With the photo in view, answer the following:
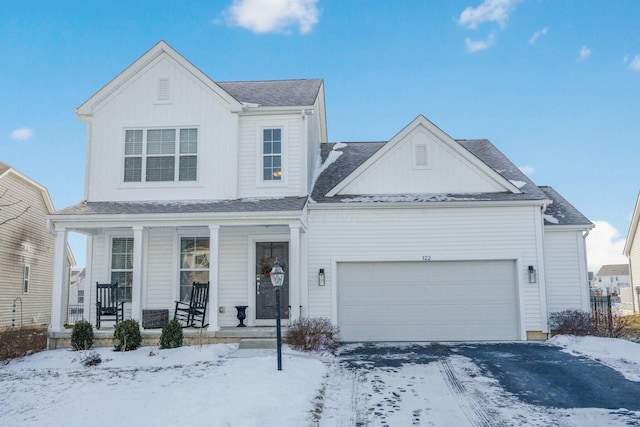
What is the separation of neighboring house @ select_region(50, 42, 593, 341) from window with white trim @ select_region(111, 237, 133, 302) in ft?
0.11

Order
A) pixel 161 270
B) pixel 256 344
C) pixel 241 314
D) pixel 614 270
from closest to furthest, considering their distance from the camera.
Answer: pixel 256 344 < pixel 241 314 < pixel 161 270 < pixel 614 270

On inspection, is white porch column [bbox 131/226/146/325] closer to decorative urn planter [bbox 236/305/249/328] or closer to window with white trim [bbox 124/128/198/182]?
window with white trim [bbox 124/128/198/182]

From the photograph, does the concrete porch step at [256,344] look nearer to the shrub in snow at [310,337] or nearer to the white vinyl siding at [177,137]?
the shrub in snow at [310,337]

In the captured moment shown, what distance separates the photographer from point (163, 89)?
13195 millimetres

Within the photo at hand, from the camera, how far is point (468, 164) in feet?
43.0

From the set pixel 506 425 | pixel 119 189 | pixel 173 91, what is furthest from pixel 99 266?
pixel 506 425

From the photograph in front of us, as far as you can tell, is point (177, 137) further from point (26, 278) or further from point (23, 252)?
point (26, 278)

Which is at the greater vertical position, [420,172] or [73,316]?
[420,172]

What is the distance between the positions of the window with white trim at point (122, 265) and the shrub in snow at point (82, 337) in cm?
189

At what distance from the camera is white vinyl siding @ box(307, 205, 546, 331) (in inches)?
493

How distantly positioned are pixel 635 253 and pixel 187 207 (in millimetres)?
24943

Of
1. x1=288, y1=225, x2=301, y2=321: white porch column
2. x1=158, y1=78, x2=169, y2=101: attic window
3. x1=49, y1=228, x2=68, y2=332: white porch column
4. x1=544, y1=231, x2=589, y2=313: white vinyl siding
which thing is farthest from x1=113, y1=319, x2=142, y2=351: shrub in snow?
x1=544, y1=231, x2=589, y2=313: white vinyl siding

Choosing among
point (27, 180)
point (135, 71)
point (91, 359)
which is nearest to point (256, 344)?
point (91, 359)

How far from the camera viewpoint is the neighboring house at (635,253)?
26.2 m
